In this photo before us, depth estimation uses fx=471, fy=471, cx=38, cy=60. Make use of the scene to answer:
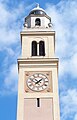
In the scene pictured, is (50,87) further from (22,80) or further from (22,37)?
(22,37)

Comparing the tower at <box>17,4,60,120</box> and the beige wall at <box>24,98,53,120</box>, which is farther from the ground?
the tower at <box>17,4,60,120</box>

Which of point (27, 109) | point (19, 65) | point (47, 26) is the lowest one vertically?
point (27, 109)

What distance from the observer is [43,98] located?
48.9 meters

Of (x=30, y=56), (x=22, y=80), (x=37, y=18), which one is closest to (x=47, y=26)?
(x=37, y=18)

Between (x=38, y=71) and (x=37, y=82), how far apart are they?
1.40m

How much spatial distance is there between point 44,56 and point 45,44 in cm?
→ 198

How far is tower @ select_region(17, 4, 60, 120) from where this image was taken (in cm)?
4806

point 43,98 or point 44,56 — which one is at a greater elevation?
point 44,56

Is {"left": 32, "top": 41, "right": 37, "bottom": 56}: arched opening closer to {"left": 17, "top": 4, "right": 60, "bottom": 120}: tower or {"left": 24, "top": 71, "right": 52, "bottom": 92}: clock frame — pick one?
{"left": 17, "top": 4, "right": 60, "bottom": 120}: tower

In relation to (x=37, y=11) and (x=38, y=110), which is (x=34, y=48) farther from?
(x=38, y=110)

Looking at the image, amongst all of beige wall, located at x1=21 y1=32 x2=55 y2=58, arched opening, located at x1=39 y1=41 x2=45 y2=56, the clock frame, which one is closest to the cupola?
beige wall, located at x1=21 y1=32 x2=55 y2=58

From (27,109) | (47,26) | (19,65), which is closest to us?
(27,109)

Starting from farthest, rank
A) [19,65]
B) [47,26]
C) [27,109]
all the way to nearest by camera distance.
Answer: [47,26]
[19,65]
[27,109]

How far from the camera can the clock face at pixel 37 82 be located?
49781 mm
